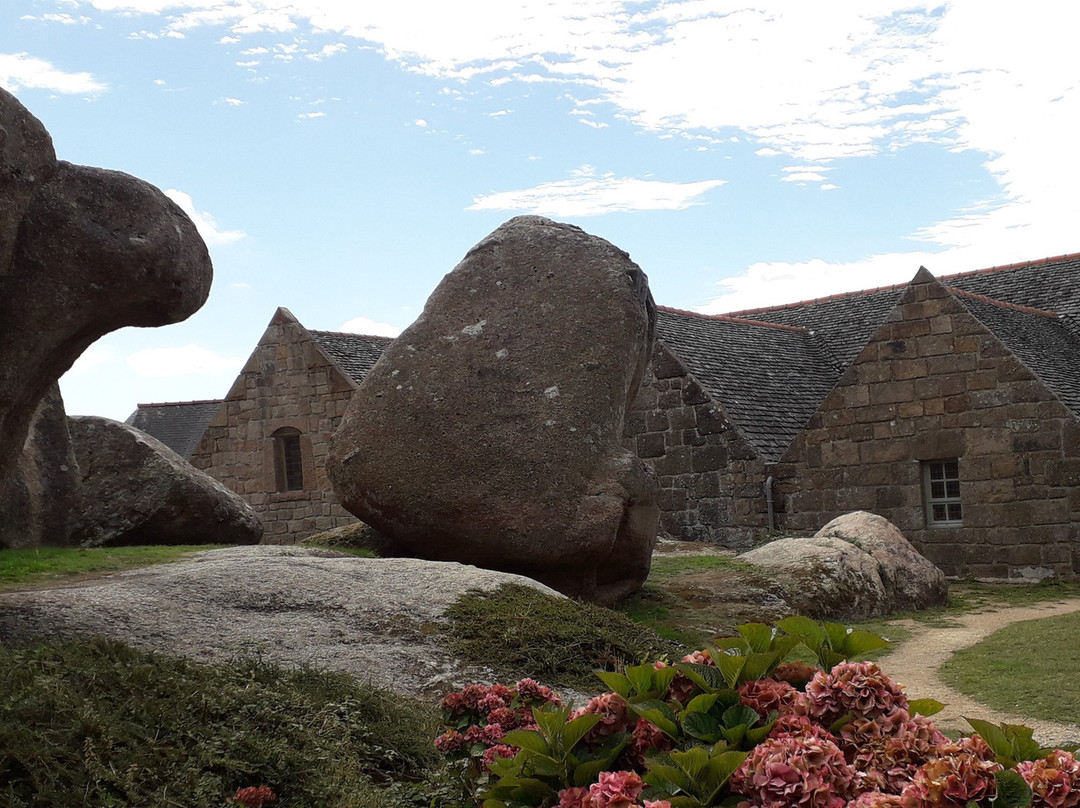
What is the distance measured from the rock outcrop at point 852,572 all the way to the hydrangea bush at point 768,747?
7.84 m

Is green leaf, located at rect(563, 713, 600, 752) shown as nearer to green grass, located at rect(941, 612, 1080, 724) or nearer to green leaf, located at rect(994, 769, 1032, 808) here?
green leaf, located at rect(994, 769, 1032, 808)

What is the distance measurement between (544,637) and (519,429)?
123 inches

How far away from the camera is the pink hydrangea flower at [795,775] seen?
271 cm

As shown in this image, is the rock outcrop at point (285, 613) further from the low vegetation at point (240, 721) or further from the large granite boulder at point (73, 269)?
the large granite boulder at point (73, 269)

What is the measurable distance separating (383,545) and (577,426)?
2.42 m

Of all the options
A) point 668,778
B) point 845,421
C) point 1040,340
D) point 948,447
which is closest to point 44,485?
point 668,778

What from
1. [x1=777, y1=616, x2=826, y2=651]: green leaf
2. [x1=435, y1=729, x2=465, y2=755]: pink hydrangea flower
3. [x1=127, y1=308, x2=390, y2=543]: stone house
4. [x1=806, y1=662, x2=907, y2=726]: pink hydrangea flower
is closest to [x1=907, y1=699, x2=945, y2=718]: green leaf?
[x1=806, y1=662, x2=907, y2=726]: pink hydrangea flower

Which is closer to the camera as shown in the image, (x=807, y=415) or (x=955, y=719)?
(x=955, y=719)

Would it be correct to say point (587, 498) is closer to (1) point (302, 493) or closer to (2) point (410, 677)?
(2) point (410, 677)

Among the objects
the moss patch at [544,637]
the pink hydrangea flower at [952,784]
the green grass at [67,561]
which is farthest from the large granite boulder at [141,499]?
the pink hydrangea flower at [952,784]

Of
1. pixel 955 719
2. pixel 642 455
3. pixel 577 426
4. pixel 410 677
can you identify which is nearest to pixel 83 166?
pixel 410 677

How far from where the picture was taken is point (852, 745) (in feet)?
9.87

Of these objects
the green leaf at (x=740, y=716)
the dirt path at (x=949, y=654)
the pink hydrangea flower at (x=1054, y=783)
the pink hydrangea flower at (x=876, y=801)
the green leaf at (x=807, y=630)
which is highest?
the green leaf at (x=807, y=630)

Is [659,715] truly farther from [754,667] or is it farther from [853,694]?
[853,694]
